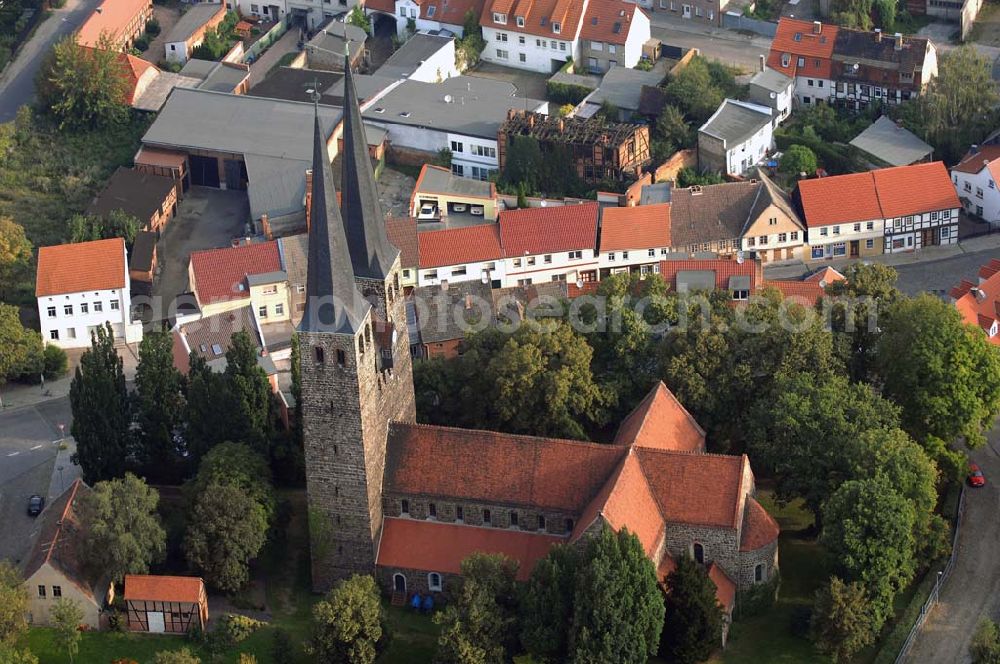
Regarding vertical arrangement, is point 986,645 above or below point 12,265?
below

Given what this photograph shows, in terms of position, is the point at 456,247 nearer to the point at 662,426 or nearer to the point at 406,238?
the point at 406,238

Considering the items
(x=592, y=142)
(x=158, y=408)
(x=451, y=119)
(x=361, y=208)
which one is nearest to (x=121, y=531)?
(x=158, y=408)

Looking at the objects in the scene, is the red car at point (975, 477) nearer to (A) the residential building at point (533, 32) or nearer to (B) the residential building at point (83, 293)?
(B) the residential building at point (83, 293)

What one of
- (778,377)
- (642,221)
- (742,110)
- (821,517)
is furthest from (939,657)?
(742,110)

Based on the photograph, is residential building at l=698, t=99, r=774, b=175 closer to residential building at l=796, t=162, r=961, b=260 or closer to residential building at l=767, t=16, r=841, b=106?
residential building at l=767, t=16, r=841, b=106

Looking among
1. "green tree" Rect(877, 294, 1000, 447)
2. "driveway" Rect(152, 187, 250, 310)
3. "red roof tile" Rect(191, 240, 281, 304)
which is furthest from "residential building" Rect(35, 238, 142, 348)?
"green tree" Rect(877, 294, 1000, 447)
